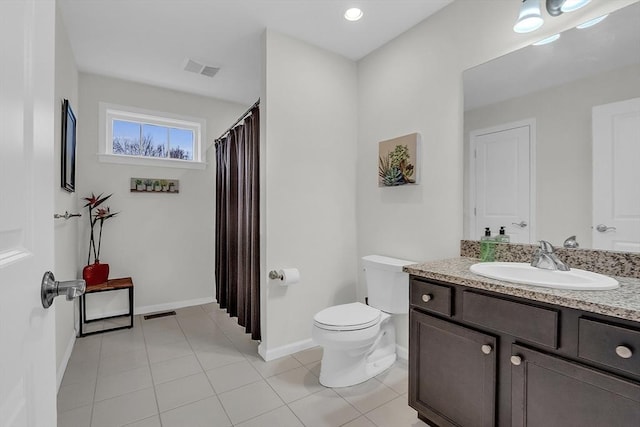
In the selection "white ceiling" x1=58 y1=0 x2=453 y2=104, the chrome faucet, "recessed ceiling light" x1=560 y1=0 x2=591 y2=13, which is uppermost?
"white ceiling" x1=58 y1=0 x2=453 y2=104

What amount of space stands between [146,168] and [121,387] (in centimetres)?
220

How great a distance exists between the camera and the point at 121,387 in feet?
6.46

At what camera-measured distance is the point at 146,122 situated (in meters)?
3.45

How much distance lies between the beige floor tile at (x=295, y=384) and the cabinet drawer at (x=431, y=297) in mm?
907

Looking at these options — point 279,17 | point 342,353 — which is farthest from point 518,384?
point 279,17

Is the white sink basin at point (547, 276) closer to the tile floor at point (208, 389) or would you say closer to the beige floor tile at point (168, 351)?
the tile floor at point (208, 389)

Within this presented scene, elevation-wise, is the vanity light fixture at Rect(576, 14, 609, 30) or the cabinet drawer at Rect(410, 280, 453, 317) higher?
the vanity light fixture at Rect(576, 14, 609, 30)

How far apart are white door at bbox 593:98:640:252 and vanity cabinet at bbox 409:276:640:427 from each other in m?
0.60

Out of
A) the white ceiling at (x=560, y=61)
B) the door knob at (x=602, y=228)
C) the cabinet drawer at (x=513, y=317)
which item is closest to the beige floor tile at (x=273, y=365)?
the cabinet drawer at (x=513, y=317)

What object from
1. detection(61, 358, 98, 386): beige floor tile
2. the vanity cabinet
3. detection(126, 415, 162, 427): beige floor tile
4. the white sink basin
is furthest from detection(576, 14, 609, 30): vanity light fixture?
detection(61, 358, 98, 386): beige floor tile

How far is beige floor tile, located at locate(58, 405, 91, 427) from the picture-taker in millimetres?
1631

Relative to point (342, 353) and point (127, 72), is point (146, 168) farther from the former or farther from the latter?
point (342, 353)

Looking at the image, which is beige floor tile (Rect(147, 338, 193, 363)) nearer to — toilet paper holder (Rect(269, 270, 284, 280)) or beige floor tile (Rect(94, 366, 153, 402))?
beige floor tile (Rect(94, 366, 153, 402))

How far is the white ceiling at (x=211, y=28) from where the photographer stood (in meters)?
2.08
